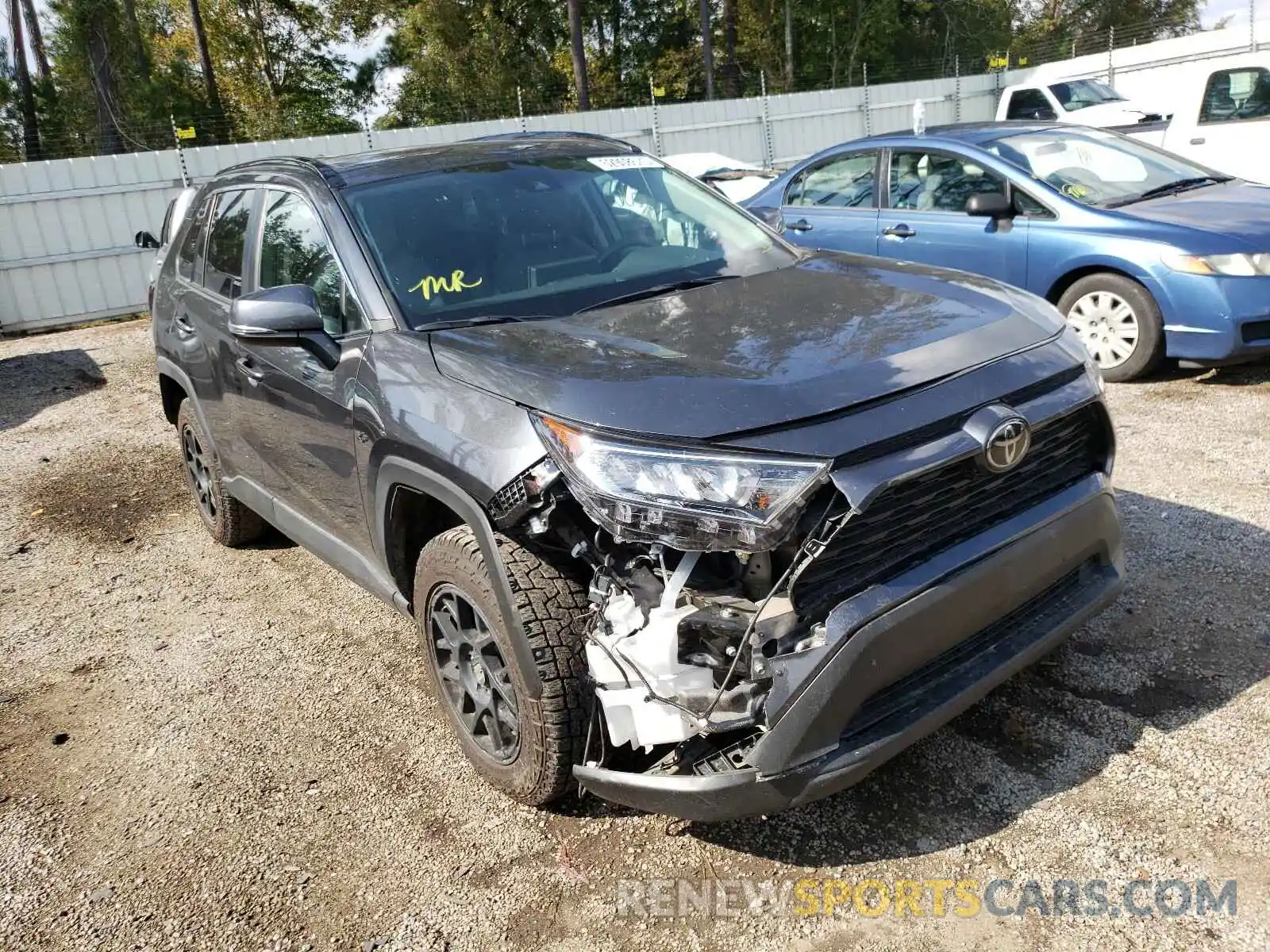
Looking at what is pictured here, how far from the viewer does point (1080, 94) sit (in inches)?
633

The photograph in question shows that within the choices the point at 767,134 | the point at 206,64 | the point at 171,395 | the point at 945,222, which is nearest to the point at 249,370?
the point at 171,395

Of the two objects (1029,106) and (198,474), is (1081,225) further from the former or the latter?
(1029,106)

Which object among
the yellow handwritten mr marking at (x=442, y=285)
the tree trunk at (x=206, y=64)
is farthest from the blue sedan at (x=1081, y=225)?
the tree trunk at (x=206, y=64)

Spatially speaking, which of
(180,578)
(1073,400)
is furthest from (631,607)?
(180,578)

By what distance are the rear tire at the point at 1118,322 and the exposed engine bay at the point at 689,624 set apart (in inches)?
175

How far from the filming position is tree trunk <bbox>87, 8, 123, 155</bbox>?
68.8 ft

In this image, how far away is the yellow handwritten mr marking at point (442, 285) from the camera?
3160 mm

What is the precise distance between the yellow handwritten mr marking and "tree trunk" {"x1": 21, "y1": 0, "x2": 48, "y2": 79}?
97.5ft

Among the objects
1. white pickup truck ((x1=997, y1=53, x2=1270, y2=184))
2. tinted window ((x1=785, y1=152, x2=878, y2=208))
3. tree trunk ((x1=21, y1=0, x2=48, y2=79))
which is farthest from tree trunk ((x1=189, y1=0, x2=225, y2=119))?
white pickup truck ((x1=997, y1=53, x2=1270, y2=184))

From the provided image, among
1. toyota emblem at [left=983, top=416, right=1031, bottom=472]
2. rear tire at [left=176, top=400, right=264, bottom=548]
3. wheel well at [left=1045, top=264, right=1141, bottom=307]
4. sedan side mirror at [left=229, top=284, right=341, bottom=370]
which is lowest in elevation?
rear tire at [left=176, top=400, right=264, bottom=548]

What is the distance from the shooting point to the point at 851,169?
7.55 m

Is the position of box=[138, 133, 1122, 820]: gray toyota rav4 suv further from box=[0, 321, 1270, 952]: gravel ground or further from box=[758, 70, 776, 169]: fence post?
box=[758, 70, 776, 169]: fence post

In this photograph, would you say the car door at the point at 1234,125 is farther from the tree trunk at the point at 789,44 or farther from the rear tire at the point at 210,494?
the tree trunk at the point at 789,44

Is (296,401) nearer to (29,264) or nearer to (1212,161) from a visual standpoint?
(1212,161)
